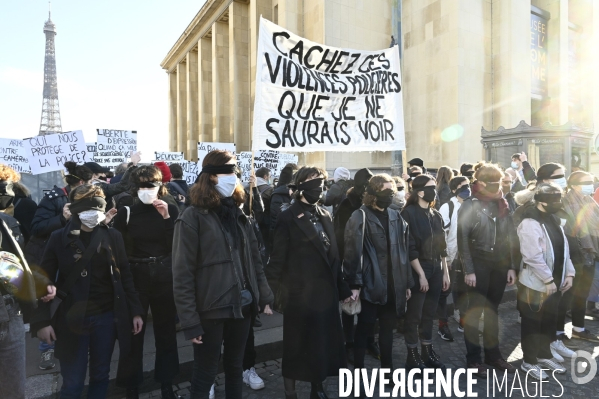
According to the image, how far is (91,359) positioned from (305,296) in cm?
166

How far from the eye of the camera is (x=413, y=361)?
12.9ft

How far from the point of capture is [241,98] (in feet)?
79.0

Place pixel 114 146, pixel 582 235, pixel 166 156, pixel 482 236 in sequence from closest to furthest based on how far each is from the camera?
pixel 482 236
pixel 582 235
pixel 114 146
pixel 166 156

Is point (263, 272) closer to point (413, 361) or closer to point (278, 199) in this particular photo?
point (413, 361)

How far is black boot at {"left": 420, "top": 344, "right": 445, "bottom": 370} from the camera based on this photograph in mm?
4027

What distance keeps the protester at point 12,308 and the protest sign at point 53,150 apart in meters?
5.22

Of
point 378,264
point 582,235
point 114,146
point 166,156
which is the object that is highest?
point 166,156

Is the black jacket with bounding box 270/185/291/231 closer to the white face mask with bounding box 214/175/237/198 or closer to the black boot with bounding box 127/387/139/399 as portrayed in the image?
the white face mask with bounding box 214/175/237/198

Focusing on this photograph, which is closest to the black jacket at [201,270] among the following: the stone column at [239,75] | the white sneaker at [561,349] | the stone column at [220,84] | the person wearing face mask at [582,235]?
A: the white sneaker at [561,349]

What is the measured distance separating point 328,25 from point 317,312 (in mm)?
15136

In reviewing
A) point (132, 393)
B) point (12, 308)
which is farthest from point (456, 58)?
point (12, 308)

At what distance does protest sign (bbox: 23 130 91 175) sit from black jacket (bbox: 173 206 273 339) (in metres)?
5.62

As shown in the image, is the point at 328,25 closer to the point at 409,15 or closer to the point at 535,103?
the point at 409,15

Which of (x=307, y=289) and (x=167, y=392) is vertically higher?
(x=307, y=289)
